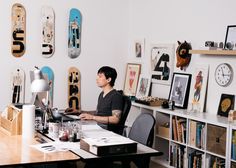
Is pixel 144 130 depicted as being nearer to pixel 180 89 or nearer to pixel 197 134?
pixel 197 134

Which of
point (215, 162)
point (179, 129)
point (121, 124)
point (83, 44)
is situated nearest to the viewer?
point (121, 124)

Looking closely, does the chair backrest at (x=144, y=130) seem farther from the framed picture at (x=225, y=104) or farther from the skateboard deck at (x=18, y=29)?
the skateboard deck at (x=18, y=29)

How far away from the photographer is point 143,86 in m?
5.94

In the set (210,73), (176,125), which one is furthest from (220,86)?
(176,125)

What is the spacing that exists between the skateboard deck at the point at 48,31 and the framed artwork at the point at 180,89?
1.67 meters

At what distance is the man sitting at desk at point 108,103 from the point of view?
14.0ft

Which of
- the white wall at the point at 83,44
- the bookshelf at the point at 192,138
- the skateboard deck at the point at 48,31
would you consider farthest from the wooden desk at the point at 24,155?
the skateboard deck at the point at 48,31

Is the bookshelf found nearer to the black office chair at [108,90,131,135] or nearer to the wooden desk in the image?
the black office chair at [108,90,131,135]

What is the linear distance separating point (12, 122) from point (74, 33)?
2422 millimetres

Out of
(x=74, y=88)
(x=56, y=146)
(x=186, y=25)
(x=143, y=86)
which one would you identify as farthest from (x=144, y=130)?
(x=74, y=88)

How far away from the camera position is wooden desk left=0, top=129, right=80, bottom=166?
2861mm

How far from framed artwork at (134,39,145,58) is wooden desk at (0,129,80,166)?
9.72 ft

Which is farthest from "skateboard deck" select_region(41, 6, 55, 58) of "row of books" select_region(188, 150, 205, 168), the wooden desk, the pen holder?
the wooden desk

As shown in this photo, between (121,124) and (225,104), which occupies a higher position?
(225,104)
